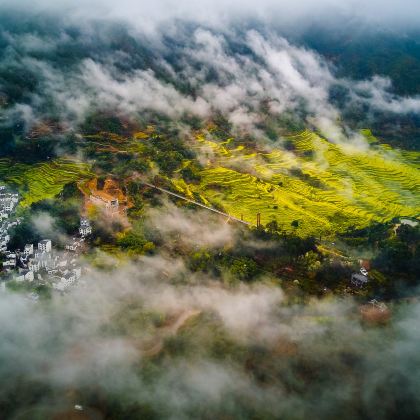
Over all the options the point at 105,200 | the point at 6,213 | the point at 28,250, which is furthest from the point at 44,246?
the point at 105,200

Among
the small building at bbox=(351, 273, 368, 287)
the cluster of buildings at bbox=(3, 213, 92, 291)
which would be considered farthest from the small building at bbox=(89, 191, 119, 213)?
the small building at bbox=(351, 273, 368, 287)

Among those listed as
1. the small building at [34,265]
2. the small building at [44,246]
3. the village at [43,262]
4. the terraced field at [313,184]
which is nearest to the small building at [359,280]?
the terraced field at [313,184]

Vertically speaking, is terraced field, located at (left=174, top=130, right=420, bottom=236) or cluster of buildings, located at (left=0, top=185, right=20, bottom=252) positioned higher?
terraced field, located at (left=174, top=130, right=420, bottom=236)

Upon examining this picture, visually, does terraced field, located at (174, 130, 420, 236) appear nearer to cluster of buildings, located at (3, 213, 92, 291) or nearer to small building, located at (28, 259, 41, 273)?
cluster of buildings, located at (3, 213, 92, 291)

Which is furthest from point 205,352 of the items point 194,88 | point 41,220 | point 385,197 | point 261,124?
point 194,88

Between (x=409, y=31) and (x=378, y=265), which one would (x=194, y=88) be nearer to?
(x=409, y=31)

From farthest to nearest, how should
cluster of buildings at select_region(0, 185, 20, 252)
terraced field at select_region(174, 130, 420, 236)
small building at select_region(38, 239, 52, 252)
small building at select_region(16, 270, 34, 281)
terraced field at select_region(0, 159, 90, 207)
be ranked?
terraced field at select_region(0, 159, 90, 207)
terraced field at select_region(174, 130, 420, 236)
cluster of buildings at select_region(0, 185, 20, 252)
small building at select_region(38, 239, 52, 252)
small building at select_region(16, 270, 34, 281)
